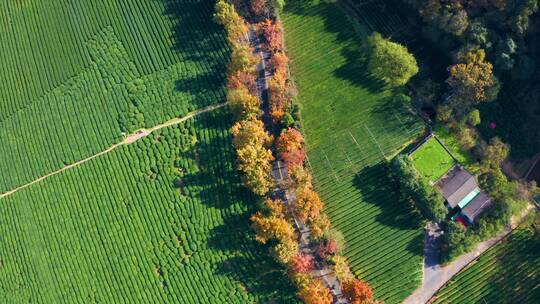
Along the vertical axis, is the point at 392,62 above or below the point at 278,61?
below

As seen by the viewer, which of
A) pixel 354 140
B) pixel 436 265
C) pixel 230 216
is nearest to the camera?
pixel 436 265

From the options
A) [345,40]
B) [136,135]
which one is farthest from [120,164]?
[345,40]

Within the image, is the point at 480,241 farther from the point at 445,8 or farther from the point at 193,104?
the point at 193,104

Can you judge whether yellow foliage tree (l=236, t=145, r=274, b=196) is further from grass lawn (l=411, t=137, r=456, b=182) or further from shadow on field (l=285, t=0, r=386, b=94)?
grass lawn (l=411, t=137, r=456, b=182)

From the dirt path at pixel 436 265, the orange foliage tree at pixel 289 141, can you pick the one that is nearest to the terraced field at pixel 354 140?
the dirt path at pixel 436 265

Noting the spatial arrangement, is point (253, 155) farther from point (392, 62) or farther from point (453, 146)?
point (453, 146)

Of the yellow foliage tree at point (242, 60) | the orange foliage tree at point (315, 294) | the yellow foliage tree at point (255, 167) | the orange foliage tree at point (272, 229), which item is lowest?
the orange foliage tree at point (315, 294)

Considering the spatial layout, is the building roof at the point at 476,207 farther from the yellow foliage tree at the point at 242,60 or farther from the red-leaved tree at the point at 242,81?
the yellow foliage tree at the point at 242,60
